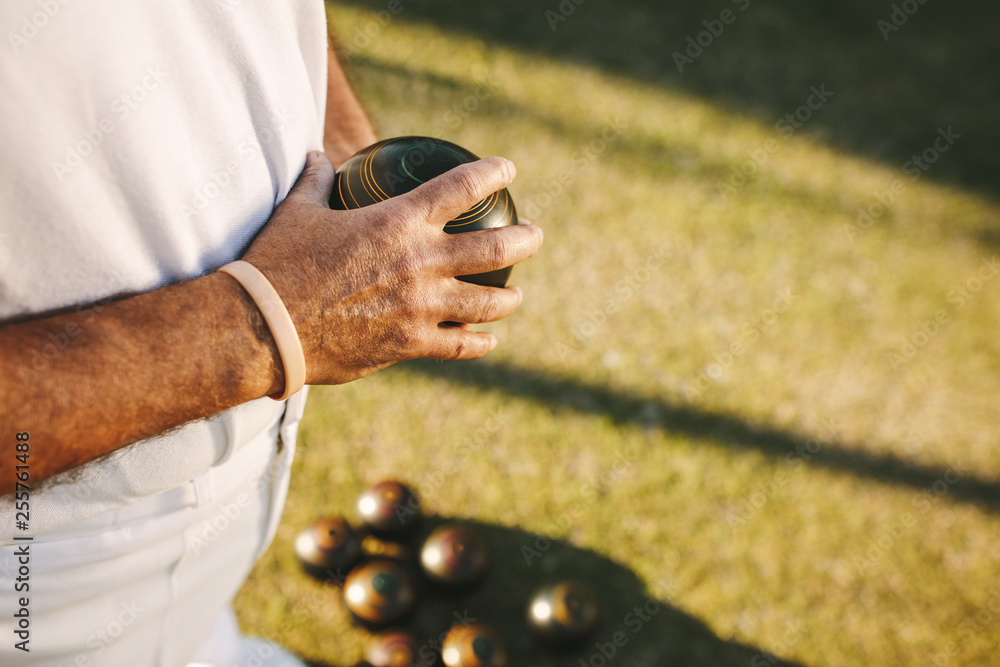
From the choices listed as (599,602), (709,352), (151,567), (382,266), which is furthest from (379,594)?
(709,352)

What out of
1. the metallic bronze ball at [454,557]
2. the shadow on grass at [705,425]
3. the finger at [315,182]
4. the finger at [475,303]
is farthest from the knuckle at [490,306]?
the shadow on grass at [705,425]

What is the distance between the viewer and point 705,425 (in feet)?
11.0

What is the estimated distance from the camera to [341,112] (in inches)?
72.9

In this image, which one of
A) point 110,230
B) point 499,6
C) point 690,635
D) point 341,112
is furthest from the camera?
point 499,6

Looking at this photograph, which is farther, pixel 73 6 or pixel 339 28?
pixel 339 28

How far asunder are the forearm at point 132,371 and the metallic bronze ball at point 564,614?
1.67 meters

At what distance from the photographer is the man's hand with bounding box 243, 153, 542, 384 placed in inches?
48.9

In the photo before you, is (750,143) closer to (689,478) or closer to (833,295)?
(833,295)

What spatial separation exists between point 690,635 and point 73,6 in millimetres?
2972

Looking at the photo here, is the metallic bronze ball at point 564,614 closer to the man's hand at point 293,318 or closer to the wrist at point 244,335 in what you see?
the man's hand at point 293,318

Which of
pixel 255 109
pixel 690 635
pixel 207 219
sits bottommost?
pixel 690 635

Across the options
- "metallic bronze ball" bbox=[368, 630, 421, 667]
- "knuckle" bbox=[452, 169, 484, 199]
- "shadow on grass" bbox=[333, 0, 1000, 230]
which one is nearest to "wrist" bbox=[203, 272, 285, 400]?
"knuckle" bbox=[452, 169, 484, 199]

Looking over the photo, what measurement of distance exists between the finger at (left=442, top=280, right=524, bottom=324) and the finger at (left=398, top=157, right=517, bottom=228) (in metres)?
0.16

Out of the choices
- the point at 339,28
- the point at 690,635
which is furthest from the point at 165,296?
the point at 339,28
